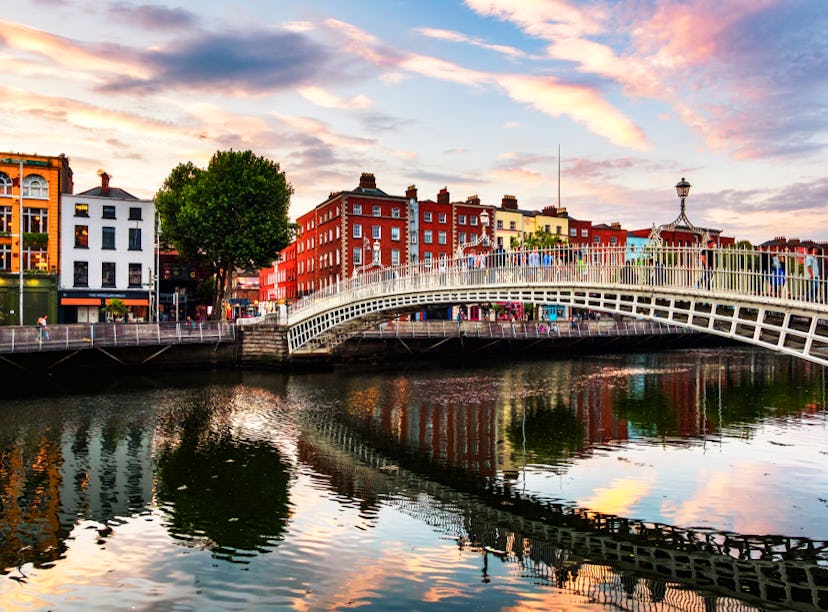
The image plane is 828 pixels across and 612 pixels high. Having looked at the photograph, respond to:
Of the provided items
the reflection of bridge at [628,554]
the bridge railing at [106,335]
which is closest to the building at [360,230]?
the bridge railing at [106,335]

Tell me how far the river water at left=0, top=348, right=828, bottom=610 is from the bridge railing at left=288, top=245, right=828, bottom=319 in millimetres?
5126

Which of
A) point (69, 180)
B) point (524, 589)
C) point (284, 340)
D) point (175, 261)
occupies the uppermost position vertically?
point (69, 180)

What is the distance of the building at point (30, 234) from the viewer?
4809 centimetres

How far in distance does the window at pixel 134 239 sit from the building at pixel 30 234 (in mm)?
5287

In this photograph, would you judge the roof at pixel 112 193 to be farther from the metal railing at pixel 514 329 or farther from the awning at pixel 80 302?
the metal railing at pixel 514 329

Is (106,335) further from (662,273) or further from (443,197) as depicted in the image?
(443,197)

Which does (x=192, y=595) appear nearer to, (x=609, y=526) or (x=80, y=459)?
(x=609, y=526)

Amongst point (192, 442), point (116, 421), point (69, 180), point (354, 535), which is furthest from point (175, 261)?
point (354, 535)

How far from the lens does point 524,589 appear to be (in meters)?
11.0

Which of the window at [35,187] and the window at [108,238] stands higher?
the window at [35,187]

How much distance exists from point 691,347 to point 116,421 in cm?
5885

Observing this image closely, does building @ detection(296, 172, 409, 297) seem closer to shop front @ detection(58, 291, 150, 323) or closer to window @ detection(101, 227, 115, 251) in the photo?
shop front @ detection(58, 291, 150, 323)

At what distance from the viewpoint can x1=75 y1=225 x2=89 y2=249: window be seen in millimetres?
51594

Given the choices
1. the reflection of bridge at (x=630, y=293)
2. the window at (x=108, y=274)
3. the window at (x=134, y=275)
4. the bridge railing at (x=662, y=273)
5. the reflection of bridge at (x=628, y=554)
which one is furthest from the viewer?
the window at (x=134, y=275)
